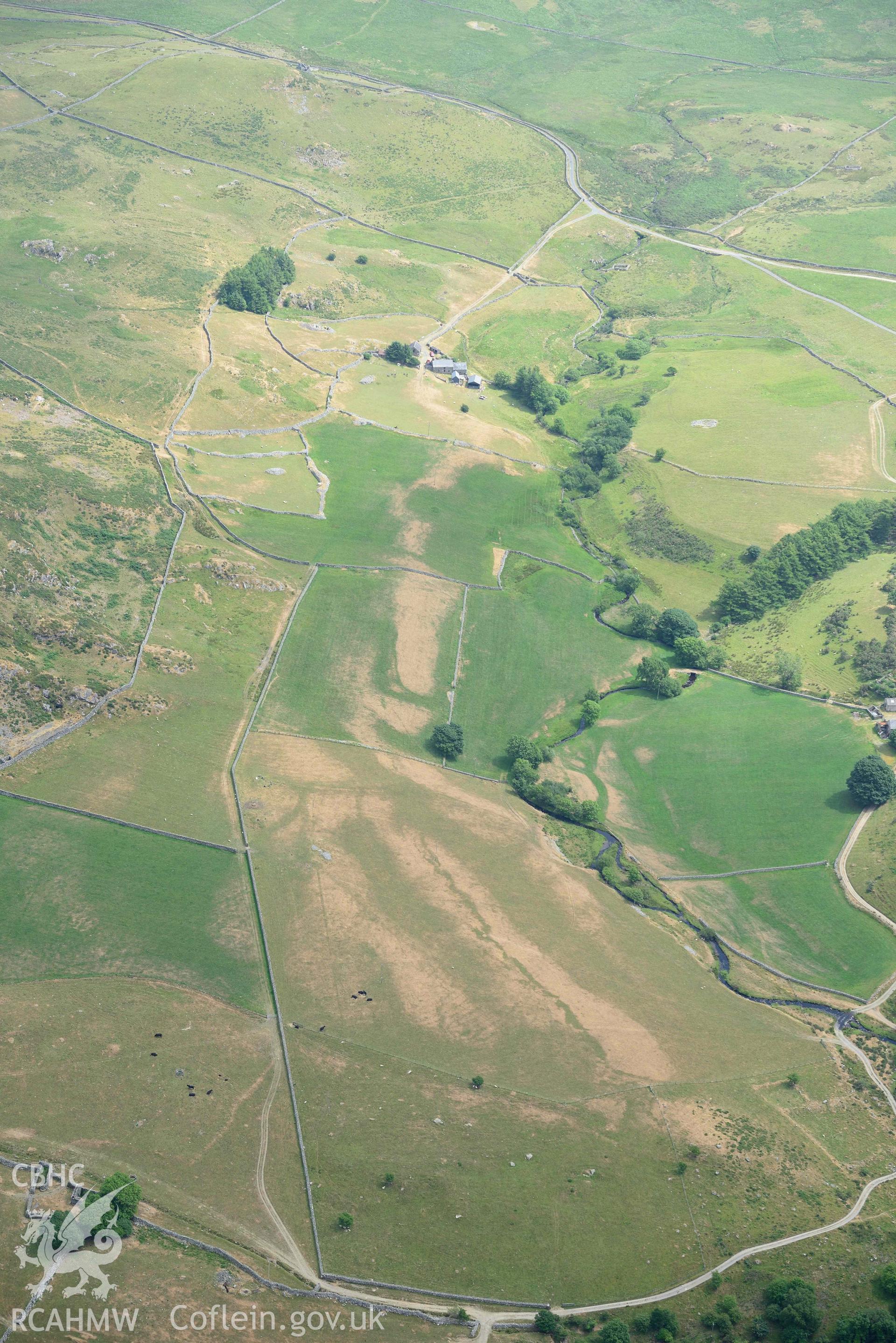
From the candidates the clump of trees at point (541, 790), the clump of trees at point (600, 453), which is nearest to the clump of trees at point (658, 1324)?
the clump of trees at point (541, 790)

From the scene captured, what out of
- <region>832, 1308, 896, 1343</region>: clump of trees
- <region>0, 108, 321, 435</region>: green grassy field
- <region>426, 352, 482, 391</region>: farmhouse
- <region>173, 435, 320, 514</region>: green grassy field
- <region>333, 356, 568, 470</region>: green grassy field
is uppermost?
<region>0, 108, 321, 435</region>: green grassy field

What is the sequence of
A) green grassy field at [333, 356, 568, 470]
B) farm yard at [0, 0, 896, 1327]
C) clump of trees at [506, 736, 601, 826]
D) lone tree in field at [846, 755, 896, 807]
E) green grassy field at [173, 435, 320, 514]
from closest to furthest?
1. farm yard at [0, 0, 896, 1327]
2. lone tree in field at [846, 755, 896, 807]
3. clump of trees at [506, 736, 601, 826]
4. green grassy field at [173, 435, 320, 514]
5. green grassy field at [333, 356, 568, 470]

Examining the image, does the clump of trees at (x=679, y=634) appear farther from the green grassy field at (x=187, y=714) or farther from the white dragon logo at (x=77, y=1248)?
the white dragon logo at (x=77, y=1248)

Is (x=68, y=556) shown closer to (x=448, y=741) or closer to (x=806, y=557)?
(x=448, y=741)

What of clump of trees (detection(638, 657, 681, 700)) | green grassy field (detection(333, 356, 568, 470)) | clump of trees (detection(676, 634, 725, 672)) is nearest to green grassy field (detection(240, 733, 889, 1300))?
clump of trees (detection(638, 657, 681, 700))

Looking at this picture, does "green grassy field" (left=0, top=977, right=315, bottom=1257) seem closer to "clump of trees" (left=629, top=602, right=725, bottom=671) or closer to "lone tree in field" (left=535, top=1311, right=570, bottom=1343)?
"lone tree in field" (left=535, top=1311, right=570, bottom=1343)
